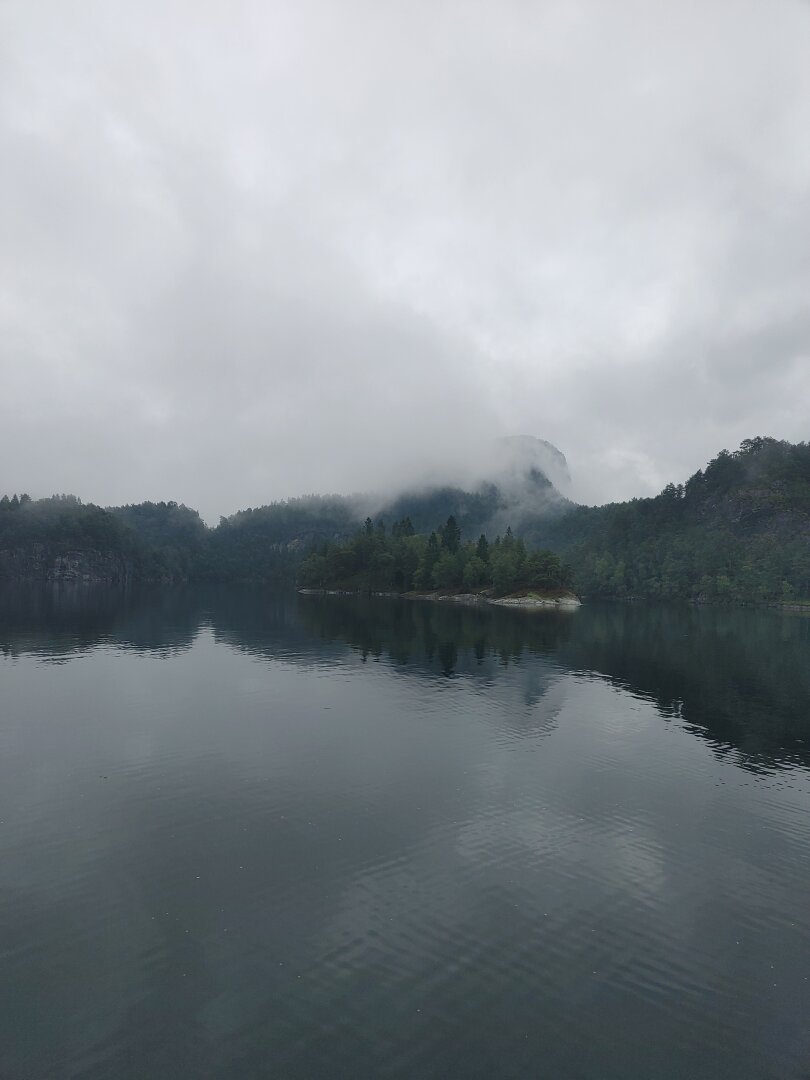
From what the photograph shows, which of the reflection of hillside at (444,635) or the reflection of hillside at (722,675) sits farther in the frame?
the reflection of hillside at (444,635)

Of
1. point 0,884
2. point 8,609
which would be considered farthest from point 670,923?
point 8,609

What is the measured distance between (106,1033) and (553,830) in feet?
84.9

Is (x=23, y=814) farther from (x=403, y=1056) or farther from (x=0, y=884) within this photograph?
(x=403, y=1056)

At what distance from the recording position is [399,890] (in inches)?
1153

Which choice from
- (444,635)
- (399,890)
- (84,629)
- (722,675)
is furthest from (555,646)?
(84,629)

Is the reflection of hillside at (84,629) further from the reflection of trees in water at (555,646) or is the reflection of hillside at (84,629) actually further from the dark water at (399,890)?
the dark water at (399,890)

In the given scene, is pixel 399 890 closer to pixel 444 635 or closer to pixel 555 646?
pixel 555 646

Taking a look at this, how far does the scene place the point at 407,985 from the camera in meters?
22.6

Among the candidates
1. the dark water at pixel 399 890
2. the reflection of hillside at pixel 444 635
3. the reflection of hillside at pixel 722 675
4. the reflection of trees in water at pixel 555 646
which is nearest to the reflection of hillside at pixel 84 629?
the reflection of trees in water at pixel 555 646

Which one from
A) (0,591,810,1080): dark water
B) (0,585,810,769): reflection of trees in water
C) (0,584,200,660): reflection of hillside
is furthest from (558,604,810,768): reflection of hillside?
(0,584,200,660): reflection of hillside

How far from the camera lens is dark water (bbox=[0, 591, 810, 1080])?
20203mm

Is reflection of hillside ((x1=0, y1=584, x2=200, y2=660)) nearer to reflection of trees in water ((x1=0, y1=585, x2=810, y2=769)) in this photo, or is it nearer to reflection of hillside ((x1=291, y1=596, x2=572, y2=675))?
reflection of trees in water ((x1=0, y1=585, x2=810, y2=769))

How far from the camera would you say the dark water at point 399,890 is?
2020cm

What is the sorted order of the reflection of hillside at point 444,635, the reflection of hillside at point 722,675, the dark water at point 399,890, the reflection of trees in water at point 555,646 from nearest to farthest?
1. the dark water at point 399,890
2. the reflection of hillside at point 722,675
3. the reflection of trees in water at point 555,646
4. the reflection of hillside at point 444,635
